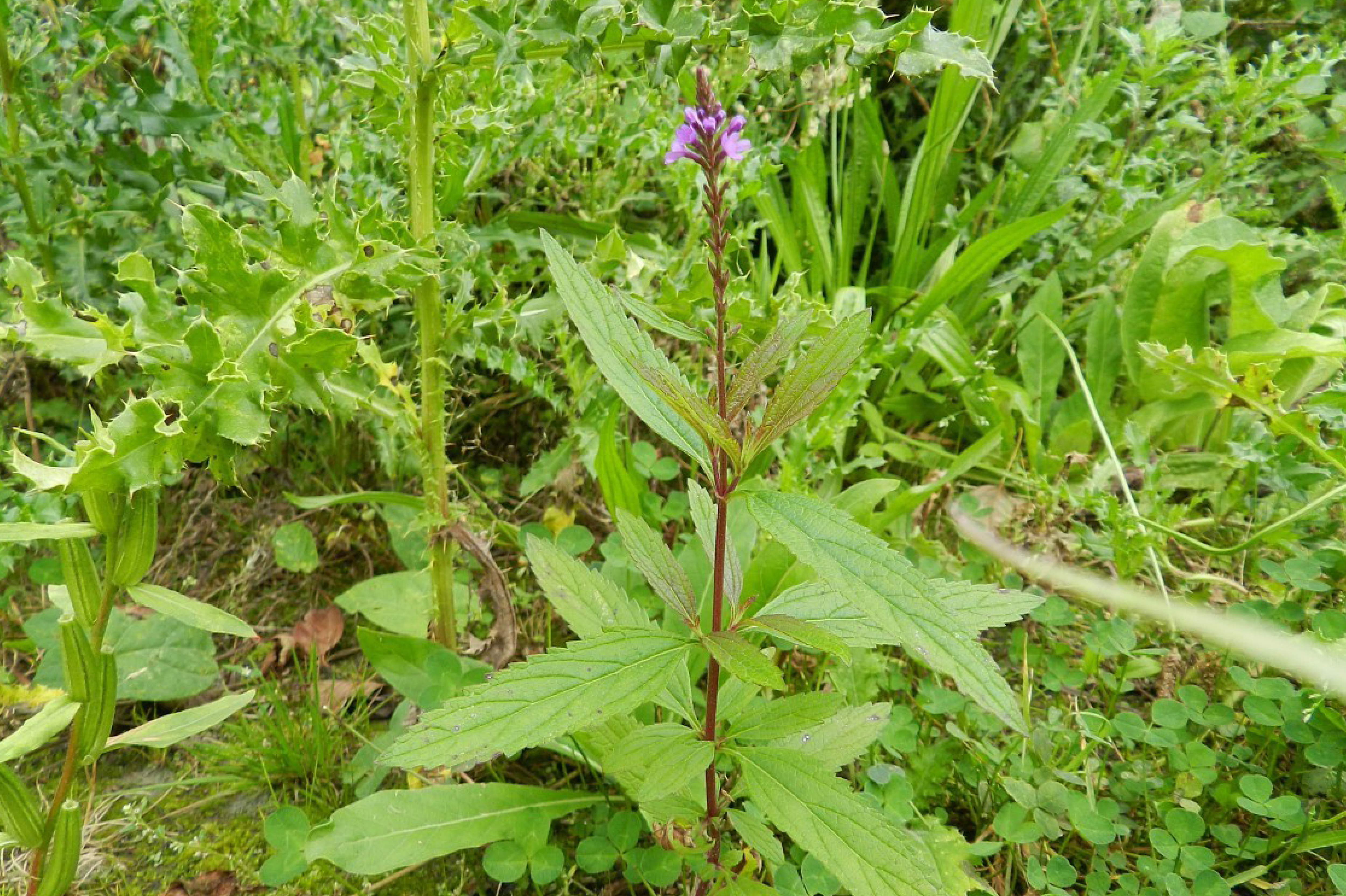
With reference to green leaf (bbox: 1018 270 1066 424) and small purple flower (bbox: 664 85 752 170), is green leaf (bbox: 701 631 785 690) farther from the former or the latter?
green leaf (bbox: 1018 270 1066 424)

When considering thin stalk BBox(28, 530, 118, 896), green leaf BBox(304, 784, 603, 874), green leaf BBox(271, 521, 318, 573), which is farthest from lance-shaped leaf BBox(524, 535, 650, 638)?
green leaf BBox(271, 521, 318, 573)

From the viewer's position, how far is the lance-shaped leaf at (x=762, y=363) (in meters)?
1.04

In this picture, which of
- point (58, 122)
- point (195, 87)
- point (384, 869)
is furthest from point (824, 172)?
point (384, 869)

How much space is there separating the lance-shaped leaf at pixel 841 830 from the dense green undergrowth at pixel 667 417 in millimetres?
13

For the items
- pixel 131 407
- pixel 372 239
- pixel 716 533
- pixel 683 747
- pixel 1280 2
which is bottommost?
pixel 683 747

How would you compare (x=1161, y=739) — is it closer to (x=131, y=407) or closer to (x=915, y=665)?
(x=915, y=665)

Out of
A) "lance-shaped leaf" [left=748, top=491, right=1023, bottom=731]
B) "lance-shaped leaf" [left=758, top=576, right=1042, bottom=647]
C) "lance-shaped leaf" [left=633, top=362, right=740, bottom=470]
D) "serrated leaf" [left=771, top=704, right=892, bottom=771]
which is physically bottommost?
"serrated leaf" [left=771, top=704, right=892, bottom=771]

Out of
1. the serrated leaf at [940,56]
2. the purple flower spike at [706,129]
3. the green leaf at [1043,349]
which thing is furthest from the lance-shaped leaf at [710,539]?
the green leaf at [1043,349]

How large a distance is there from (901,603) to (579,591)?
0.63 m

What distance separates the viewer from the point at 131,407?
3.93ft

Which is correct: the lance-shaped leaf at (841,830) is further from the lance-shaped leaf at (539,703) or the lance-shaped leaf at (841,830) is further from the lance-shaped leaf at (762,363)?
the lance-shaped leaf at (762,363)

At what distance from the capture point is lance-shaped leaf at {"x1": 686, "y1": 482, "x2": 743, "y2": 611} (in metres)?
1.22

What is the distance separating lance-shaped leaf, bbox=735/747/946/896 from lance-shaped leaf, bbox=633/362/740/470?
42 cm

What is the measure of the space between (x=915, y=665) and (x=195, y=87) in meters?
2.20
